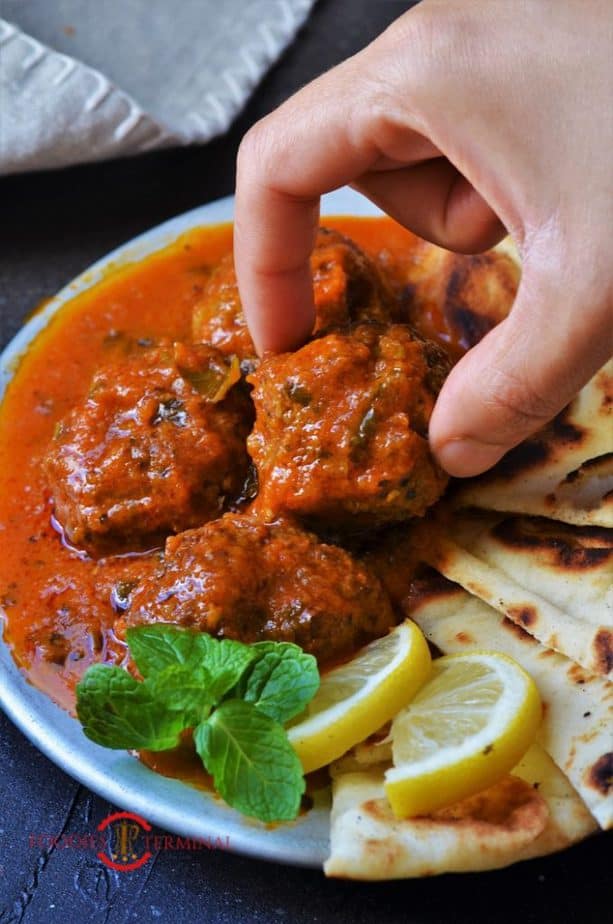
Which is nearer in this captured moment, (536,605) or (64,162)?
(536,605)

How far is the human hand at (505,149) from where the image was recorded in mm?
2543

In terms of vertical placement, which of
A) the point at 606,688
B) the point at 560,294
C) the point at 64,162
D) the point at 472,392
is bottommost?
the point at 64,162

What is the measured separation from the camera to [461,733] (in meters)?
2.78

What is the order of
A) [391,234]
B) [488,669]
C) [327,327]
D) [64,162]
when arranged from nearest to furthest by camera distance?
[488,669] → [327,327] → [391,234] → [64,162]

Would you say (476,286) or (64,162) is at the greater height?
(476,286)

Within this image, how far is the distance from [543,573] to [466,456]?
1.50 feet

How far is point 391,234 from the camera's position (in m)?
4.78

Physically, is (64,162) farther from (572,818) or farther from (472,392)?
(572,818)

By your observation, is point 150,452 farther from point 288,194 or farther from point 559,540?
point 559,540

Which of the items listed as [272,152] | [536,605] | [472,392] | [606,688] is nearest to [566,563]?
[536,605]

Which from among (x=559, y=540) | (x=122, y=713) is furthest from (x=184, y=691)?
(x=559, y=540)

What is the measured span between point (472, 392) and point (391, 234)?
6.66ft

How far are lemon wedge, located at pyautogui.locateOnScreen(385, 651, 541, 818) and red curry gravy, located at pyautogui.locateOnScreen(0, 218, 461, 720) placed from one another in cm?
70

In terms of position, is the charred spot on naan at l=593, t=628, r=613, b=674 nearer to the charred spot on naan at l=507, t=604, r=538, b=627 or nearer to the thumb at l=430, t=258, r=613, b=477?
the charred spot on naan at l=507, t=604, r=538, b=627
